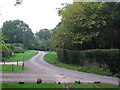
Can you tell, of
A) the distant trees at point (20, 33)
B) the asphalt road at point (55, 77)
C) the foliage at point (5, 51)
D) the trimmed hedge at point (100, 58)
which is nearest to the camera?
the foliage at point (5, 51)

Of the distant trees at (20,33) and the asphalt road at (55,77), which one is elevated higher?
the distant trees at (20,33)

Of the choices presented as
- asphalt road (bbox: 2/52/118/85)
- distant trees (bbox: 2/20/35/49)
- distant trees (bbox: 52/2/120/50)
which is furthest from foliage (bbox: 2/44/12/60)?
distant trees (bbox: 2/20/35/49)

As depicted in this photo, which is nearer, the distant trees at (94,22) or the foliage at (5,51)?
the foliage at (5,51)

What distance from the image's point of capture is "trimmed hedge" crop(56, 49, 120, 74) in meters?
14.1

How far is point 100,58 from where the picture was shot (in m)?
16.0

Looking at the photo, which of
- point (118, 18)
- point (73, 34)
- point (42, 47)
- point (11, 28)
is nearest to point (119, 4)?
point (118, 18)

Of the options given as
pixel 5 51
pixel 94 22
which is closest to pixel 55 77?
pixel 5 51

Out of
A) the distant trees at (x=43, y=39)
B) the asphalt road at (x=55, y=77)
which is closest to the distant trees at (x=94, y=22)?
the asphalt road at (x=55, y=77)

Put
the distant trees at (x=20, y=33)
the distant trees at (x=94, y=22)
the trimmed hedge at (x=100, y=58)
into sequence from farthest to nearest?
the distant trees at (x=20, y=33), the distant trees at (x=94, y=22), the trimmed hedge at (x=100, y=58)

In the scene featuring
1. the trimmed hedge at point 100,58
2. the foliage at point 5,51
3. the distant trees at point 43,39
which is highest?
the distant trees at point 43,39

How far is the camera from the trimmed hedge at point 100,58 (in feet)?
46.2

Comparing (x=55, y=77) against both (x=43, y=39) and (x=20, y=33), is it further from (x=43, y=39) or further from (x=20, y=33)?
(x=43, y=39)

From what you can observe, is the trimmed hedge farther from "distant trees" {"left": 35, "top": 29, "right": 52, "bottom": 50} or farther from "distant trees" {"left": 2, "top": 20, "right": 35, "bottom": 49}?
"distant trees" {"left": 35, "top": 29, "right": 52, "bottom": 50}

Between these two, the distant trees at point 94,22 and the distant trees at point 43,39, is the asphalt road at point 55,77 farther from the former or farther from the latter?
the distant trees at point 43,39
